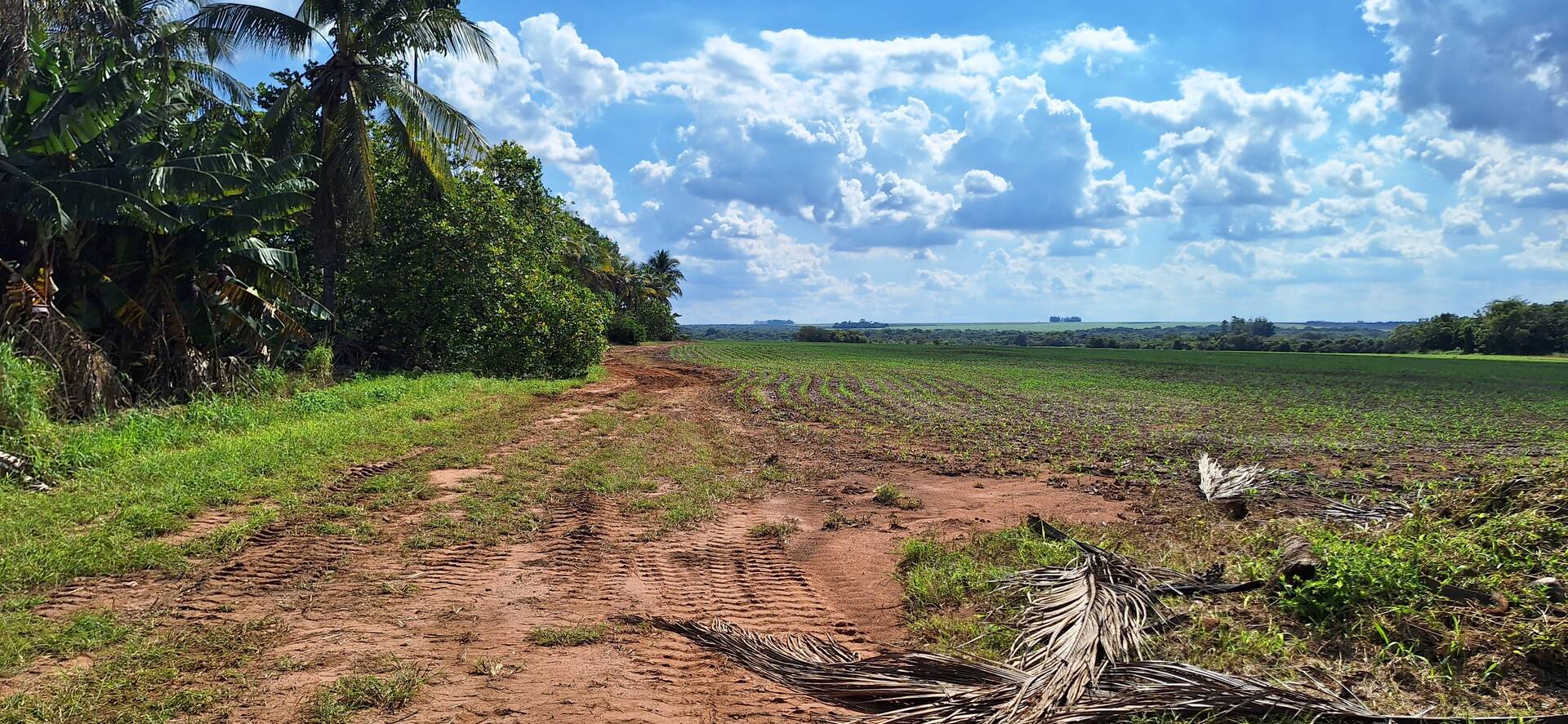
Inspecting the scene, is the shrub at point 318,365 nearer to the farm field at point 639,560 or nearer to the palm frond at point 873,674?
the farm field at point 639,560

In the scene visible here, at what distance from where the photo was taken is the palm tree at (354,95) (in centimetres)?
1578

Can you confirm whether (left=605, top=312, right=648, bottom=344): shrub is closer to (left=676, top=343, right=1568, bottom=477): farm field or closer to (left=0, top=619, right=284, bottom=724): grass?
(left=676, top=343, right=1568, bottom=477): farm field

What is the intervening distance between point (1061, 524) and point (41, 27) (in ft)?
49.9

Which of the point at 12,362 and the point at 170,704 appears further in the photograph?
the point at 12,362

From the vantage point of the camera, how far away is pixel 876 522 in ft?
22.2

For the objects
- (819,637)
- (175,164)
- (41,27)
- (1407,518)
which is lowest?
(819,637)

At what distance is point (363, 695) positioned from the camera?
10.6ft

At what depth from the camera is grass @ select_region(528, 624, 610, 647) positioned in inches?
155

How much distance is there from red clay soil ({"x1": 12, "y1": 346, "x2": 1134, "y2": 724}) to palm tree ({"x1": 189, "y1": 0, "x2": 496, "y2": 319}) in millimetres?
11962

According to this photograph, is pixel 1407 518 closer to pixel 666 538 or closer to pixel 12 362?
pixel 666 538

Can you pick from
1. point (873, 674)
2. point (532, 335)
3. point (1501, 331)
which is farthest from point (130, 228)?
point (1501, 331)

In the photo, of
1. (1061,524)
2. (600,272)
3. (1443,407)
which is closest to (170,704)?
(1061,524)

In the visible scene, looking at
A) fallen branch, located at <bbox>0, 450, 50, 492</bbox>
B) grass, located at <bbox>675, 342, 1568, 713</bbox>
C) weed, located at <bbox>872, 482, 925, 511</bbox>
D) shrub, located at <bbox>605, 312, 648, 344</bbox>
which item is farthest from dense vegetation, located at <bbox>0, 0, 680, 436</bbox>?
shrub, located at <bbox>605, 312, 648, 344</bbox>

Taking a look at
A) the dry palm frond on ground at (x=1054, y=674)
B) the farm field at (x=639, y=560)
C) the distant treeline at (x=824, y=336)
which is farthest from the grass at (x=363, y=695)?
the distant treeline at (x=824, y=336)
